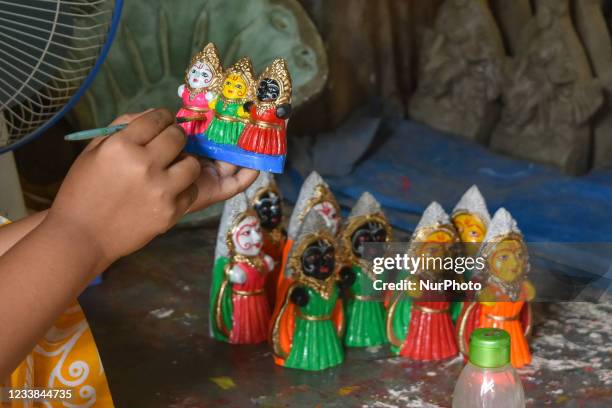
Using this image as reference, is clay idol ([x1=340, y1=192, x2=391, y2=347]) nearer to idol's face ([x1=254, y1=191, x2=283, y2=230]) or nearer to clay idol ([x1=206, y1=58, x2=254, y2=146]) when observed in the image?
idol's face ([x1=254, y1=191, x2=283, y2=230])

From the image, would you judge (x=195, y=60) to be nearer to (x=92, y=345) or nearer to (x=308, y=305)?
(x=92, y=345)

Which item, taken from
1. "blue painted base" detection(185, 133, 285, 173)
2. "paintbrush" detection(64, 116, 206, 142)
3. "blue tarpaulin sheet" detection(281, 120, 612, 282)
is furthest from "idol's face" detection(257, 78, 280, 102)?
"blue tarpaulin sheet" detection(281, 120, 612, 282)

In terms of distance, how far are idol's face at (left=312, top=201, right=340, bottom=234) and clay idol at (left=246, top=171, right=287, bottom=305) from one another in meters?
0.13

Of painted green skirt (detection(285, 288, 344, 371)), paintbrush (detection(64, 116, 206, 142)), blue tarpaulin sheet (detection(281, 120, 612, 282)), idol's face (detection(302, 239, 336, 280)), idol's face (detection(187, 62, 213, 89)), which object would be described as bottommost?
painted green skirt (detection(285, 288, 344, 371))

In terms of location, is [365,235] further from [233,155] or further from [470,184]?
[470,184]

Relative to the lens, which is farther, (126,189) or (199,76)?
(199,76)

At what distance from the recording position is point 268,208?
2150 mm

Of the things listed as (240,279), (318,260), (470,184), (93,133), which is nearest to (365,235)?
(318,260)

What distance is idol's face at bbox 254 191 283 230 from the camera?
215 cm

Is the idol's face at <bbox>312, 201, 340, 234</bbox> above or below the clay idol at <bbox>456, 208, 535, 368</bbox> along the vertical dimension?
above

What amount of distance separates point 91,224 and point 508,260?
1.07m

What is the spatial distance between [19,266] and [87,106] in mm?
2023

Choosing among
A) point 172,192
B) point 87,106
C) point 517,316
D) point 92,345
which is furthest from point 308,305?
point 87,106

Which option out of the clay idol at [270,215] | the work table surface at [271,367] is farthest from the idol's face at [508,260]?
the clay idol at [270,215]
